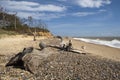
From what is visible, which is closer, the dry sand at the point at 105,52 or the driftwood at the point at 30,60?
the driftwood at the point at 30,60

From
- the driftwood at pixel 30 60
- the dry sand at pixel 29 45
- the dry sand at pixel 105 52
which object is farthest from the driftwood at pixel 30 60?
the dry sand at pixel 105 52

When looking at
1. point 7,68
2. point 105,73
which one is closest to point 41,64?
point 7,68

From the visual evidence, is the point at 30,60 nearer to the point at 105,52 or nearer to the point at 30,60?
the point at 30,60

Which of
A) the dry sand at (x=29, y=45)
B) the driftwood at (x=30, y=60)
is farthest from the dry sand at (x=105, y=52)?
the driftwood at (x=30, y=60)

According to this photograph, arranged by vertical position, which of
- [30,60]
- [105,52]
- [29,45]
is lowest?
[105,52]

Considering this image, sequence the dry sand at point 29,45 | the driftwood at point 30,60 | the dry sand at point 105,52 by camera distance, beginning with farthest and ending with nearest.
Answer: the dry sand at point 105,52, the dry sand at point 29,45, the driftwood at point 30,60

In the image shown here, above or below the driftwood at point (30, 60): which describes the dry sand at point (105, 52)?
below

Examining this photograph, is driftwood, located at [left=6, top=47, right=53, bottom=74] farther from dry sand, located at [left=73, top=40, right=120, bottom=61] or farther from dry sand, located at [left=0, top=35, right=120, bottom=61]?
dry sand, located at [left=73, top=40, right=120, bottom=61]

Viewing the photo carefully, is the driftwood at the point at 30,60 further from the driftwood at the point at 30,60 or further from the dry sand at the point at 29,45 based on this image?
the dry sand at the point at 29,45

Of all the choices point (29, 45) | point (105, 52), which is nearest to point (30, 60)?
point (29, 45)

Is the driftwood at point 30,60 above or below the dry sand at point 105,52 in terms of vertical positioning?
above

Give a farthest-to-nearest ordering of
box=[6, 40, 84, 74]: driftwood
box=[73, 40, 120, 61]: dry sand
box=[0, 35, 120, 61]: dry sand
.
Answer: box=[73, 40, 120, 61]: dry sand → box=[0, 35, 120, 61]: dry sand → box=[6, 40, 84, 74]: driftwood

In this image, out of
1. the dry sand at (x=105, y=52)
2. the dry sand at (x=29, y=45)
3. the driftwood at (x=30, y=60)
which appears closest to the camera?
the driftwood at (x=30, y=60)

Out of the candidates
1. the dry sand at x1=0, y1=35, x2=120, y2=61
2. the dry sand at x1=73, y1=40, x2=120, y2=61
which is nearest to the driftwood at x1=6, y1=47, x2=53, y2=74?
the dry sand at x1=0, y1=35, x2=120, y2=61
